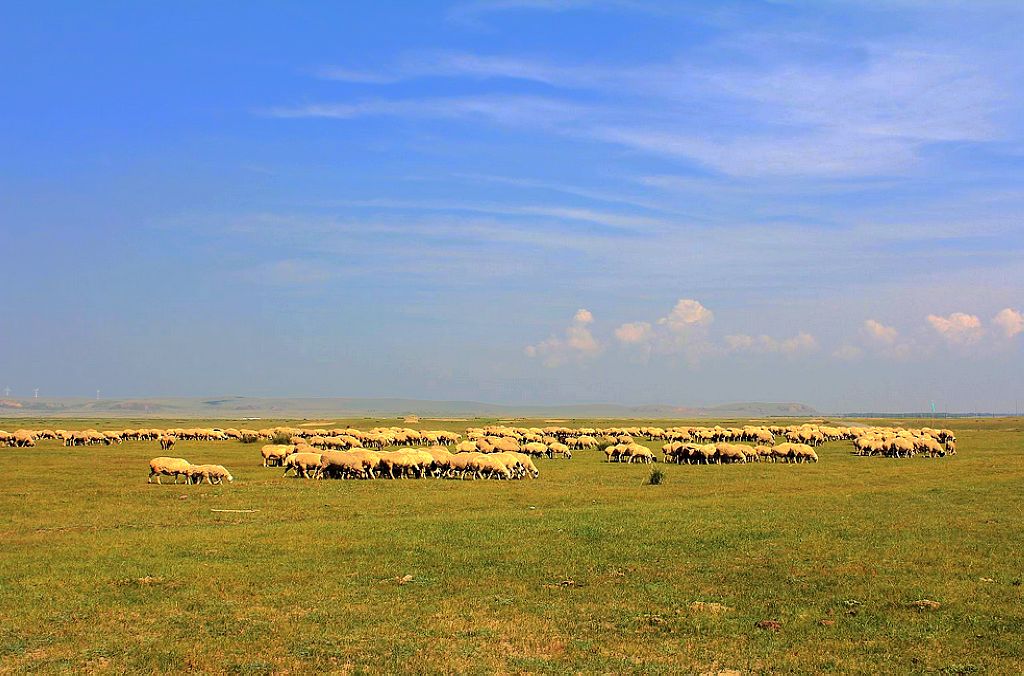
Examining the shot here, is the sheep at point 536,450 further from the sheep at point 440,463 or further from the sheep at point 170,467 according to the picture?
the sheep at point 170,467

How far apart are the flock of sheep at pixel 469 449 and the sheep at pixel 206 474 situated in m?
0.04

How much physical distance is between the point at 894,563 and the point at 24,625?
49.1 ft

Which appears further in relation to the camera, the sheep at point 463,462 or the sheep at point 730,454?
the sheep at point 730,454

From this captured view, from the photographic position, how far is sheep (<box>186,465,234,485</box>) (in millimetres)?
33875

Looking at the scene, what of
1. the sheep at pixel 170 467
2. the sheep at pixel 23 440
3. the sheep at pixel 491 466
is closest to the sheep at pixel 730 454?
the sheep at pixel 491 466

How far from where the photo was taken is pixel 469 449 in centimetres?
4997

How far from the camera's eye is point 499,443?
170 feet

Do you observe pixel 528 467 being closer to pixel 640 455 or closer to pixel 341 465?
pixel 341 465

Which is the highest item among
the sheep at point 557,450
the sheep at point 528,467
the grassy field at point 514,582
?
the grassy field at point 514,582

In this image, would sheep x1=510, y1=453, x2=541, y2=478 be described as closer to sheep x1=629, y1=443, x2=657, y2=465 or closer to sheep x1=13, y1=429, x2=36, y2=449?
sheep x1=629, y1=443, x2=657, y2=465

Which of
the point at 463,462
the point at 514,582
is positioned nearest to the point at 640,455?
the point at 463,462

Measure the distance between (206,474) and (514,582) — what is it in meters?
22.2

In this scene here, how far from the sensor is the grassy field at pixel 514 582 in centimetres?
1105

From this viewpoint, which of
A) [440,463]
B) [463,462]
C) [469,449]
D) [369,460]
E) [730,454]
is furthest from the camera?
[469,449]
